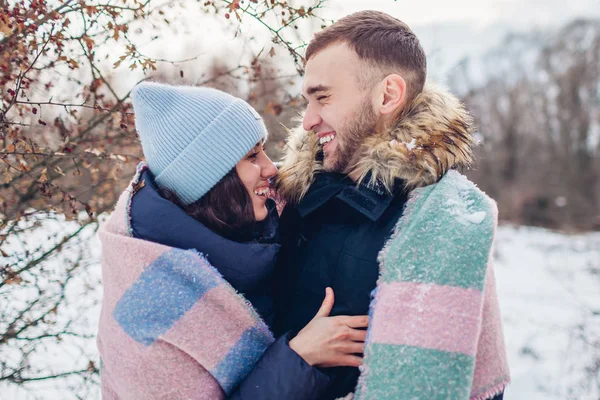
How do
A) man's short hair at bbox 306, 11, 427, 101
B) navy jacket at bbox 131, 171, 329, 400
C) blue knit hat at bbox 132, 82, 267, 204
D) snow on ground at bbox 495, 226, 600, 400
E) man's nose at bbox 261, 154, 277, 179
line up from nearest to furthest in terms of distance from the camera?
1. navy jacket at bbox 131, 171, 329, 400
2. blue knit hat at bbox 132, 82, 267, 204
3. man's short hair at bbox 306, 11, 427, 101
4. man's nose at bbox 261, 154, 277, 179
5. snow on ground at bbox 495, 226, 600, 400

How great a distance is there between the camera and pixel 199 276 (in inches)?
67.7

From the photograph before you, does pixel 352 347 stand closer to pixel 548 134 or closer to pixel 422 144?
pixel 422 144

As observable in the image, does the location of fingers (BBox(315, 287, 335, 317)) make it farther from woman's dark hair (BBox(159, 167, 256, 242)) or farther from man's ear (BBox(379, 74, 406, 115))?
man's ear (BBox(379, 74, 406, 115))

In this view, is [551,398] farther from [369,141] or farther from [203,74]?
[203,74]

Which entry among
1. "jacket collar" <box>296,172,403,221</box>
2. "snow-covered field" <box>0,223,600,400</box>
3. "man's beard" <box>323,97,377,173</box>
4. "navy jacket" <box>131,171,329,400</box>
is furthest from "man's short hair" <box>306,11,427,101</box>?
"snow-covered field" <box>0,223,600,400</box>

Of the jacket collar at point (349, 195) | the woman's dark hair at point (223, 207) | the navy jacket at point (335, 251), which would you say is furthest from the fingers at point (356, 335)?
the woman's dark hair at point (223, 207)

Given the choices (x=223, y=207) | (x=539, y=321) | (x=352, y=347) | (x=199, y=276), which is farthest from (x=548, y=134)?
(x=199, y=276)

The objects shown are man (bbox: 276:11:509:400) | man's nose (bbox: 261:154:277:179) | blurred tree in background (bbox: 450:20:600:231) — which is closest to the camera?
man (bbox: 276:11:509:400)

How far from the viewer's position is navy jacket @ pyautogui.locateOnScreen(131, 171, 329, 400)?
64.2 inches

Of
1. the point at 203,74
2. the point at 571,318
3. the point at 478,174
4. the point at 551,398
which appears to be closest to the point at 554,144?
the point at 478,174

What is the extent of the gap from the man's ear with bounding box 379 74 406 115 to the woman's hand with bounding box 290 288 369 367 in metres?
0.86

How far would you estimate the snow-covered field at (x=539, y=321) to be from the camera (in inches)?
141

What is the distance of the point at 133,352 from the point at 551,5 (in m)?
51.7

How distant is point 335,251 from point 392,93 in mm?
699
